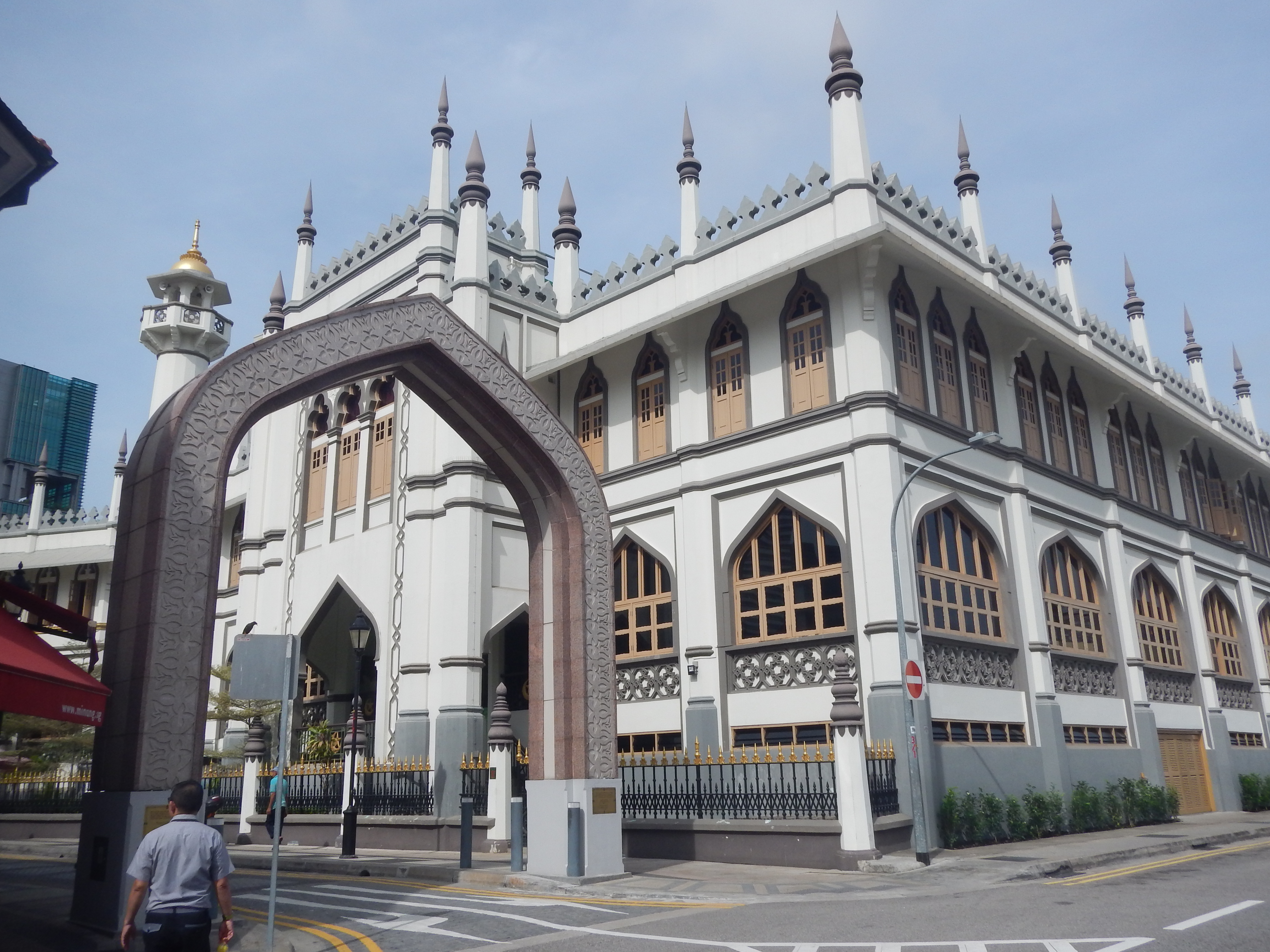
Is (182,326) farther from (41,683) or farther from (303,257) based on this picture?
(41,683)

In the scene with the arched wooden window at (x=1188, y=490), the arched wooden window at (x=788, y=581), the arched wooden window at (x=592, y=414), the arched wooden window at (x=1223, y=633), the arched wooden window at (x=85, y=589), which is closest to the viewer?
the arched wooden window at (x=788, y=581)

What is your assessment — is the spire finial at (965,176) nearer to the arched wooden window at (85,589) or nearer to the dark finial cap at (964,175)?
the dark finial cap at (964,175)

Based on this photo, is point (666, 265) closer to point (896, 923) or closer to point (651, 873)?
point (651, 873)

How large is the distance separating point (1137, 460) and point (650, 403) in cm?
1522

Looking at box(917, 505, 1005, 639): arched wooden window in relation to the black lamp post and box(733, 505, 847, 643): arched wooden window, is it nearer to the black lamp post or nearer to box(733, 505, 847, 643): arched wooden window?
box(733, 505, 847, 643): arched wooden window

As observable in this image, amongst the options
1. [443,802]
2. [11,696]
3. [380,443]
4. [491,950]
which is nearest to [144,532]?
[11,696]

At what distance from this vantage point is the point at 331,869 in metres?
17.8

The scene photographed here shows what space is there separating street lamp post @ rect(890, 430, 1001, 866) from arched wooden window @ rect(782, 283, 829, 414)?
3074 millimetres

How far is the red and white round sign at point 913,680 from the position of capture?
1683 centimetres

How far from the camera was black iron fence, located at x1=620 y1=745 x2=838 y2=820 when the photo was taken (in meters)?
17.2

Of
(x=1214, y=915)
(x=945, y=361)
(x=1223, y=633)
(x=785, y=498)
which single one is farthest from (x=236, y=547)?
(x=1214, y=915)

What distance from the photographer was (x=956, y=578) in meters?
21.3

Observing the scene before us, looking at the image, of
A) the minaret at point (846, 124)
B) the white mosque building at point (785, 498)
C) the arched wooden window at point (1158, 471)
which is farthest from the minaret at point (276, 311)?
the arched wooden window at point (1158, 471)

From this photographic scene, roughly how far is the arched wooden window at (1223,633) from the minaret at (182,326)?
117ft
